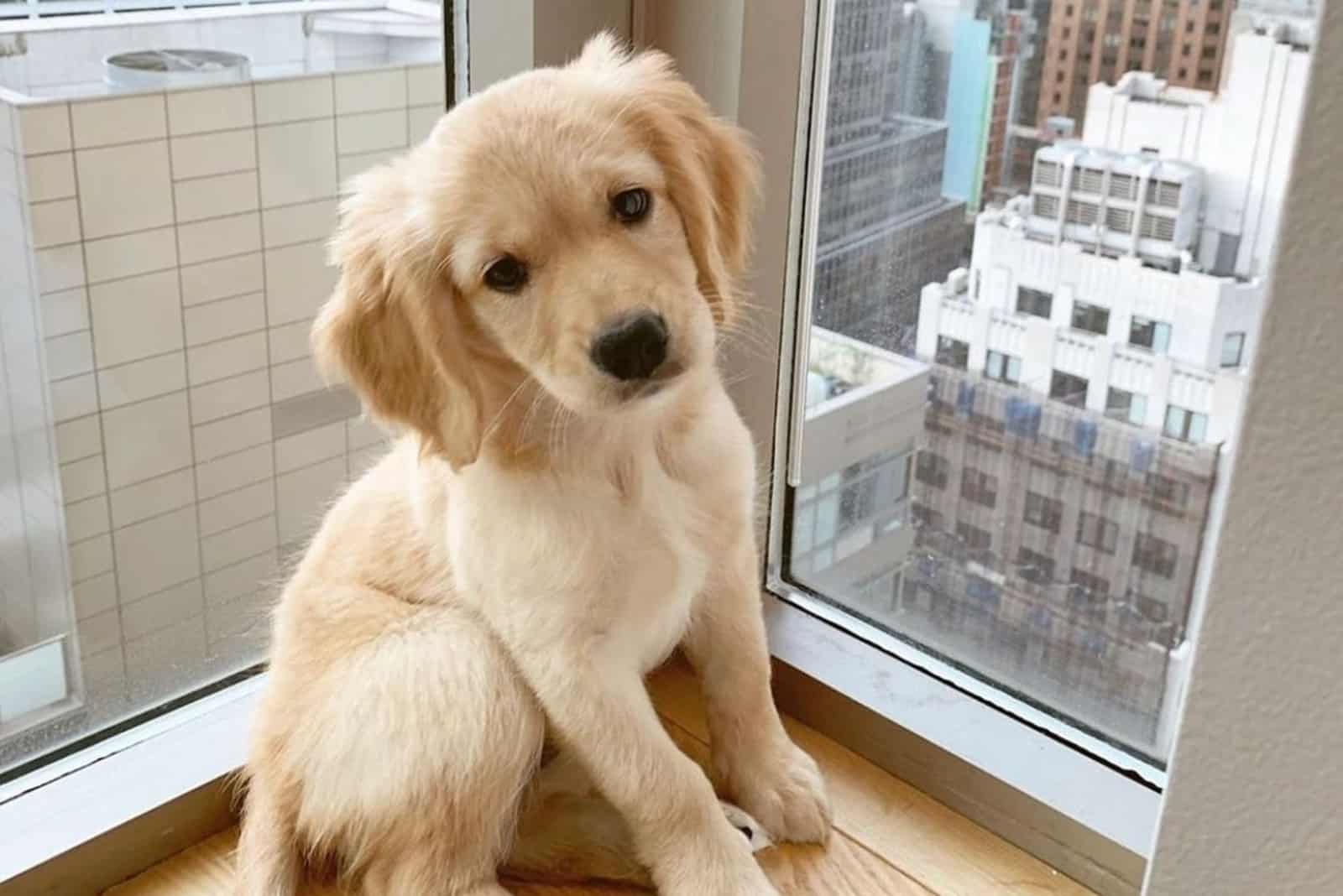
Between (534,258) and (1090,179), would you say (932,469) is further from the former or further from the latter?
(534,258)

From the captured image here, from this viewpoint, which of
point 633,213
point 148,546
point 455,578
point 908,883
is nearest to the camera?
point 633,213

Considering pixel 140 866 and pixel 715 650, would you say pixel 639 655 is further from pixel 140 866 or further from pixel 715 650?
pixel 140 866

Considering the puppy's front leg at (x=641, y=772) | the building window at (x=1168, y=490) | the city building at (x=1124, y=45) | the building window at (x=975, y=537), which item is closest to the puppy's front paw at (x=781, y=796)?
the puppy's front leg at (x=641, y=772)

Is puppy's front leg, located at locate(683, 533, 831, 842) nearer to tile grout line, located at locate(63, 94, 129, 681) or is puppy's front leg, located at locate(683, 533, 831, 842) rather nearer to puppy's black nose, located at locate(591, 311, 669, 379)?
puppy's black nose, located at locate(591, 311, 669, 379)

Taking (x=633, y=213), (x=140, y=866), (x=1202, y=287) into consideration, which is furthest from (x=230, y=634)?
(x=1202, y=287)

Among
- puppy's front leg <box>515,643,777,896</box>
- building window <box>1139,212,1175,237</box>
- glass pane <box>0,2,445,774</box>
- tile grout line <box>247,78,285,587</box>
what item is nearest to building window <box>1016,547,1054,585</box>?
building window <box>1139,212,1175,237</box>

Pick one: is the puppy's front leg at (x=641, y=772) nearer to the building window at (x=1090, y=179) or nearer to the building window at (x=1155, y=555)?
the building window at (x=1155, y=555)
